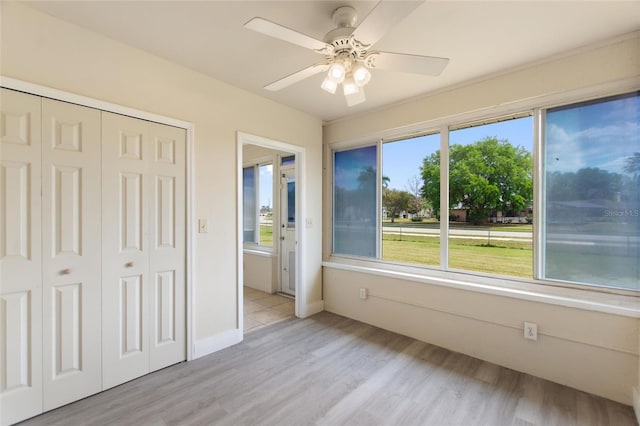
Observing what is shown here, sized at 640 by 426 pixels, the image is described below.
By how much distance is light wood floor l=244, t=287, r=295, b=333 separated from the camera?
3296 mm

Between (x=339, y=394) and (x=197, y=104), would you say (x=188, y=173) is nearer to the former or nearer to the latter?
(x=197, y=104)

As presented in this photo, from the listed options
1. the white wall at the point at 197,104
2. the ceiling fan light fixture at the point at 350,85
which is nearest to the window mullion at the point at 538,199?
the ceiling fan light fixture at the point at 350,85

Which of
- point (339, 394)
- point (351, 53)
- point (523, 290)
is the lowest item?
point (339, 394)

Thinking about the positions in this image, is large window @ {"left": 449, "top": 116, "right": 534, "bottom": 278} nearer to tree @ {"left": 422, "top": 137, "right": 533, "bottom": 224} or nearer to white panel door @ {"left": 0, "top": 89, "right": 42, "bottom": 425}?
tree @ {"left": 422, "top": 137, "right": 533, "bottom": 224}

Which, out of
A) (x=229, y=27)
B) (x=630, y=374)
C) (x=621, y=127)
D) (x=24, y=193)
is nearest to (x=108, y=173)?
(x=24, y=193)

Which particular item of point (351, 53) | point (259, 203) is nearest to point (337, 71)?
point (351, 53)

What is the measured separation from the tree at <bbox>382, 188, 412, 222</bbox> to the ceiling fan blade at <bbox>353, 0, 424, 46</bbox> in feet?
6.64

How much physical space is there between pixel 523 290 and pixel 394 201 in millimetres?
1518

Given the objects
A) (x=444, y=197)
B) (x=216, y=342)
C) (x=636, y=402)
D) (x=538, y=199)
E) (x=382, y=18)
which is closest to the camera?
(x=382, y=18)

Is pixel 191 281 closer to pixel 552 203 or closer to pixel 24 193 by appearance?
pixel 24 193

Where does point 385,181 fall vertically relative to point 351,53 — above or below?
below

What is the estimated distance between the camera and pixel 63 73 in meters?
1.84

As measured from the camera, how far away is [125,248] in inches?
83.4

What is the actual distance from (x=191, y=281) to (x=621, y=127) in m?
3.65
